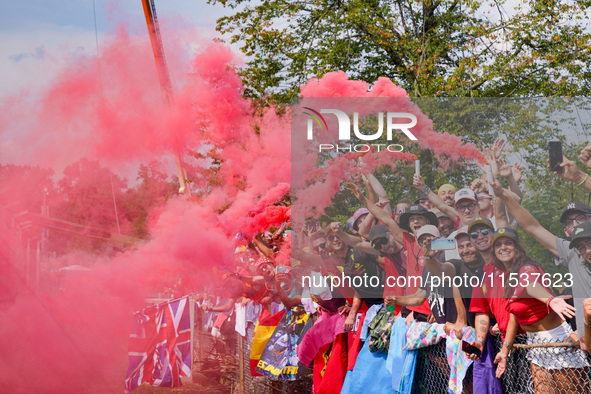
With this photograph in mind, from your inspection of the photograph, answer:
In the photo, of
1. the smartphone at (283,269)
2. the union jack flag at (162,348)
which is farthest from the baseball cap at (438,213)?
the union jack flag at (162,348)

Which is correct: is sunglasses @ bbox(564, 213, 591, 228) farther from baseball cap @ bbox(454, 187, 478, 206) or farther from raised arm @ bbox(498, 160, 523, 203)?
baseball cap @ bbox(454, 187, 478, 206)

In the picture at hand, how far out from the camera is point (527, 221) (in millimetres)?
4094

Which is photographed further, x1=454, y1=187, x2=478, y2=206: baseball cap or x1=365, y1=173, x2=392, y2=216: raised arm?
x1=365, y1=173, x2=392, y2=216: raised arm

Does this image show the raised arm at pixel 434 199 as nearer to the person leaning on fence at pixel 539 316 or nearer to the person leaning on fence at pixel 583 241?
the person leaning on fence at pixel 539 316

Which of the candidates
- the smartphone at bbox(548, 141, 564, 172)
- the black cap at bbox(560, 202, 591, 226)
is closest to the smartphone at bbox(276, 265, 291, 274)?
the smartphone at bbox(548, 141, 564, 172)

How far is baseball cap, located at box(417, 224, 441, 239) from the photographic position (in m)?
4.62

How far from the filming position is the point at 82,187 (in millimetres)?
8953

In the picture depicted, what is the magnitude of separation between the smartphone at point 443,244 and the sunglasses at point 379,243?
2.10 ft

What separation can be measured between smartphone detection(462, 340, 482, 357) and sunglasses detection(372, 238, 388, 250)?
1.31 meters

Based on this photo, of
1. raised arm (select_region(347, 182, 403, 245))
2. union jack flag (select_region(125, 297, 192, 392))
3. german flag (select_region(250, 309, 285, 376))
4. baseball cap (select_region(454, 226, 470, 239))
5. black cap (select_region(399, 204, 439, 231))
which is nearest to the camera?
baseball cap (select_region(454, 226, 470, 239))

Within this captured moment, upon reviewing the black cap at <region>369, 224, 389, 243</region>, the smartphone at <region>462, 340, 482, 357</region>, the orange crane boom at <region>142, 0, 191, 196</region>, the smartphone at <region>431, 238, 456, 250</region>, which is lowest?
the smartphone at <region>462, 340, 482, 357</region>

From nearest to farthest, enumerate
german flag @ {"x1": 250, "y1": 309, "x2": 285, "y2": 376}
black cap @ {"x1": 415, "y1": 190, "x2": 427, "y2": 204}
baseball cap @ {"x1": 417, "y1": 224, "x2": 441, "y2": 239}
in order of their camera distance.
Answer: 1. baseball cap @ {"x1": 417, "y1": 224, "x2": 441, "y2": 239}
2. black cap @ {"x1": 415, "y1": 190, "x2": 427, "y2": 204}
3. german flag @ {"x1": 250, "y1": 309, "x2": 285, "y2": 376}

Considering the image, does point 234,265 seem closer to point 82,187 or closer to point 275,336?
point 275,336

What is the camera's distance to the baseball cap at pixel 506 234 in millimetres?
3979
